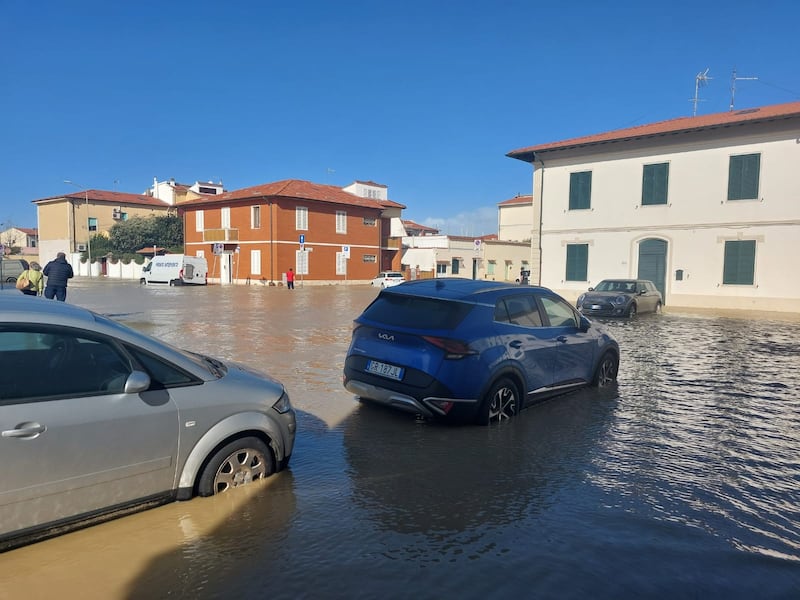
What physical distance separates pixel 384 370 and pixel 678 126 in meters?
25.1

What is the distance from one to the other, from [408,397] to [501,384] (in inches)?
41.3

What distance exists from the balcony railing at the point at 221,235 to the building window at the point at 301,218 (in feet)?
17.3

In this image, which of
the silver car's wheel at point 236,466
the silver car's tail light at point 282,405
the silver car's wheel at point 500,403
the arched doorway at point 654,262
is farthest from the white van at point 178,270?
the silver car's wheel at point 236,466

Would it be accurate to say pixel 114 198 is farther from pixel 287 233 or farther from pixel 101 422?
pixel 101 422

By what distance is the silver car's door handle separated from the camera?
309 cm

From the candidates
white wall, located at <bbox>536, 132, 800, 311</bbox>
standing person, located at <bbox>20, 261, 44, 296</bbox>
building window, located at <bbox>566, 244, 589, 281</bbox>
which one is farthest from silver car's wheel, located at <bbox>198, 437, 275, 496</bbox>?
building window, located at <bbox>566, 244, 589, 281</bbox>

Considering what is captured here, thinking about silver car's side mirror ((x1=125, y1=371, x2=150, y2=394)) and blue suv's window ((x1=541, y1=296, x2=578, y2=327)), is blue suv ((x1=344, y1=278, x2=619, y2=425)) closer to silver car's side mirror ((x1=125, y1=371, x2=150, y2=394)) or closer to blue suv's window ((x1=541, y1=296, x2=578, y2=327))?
blue suv's window ((x1=541, y1=296, x2=578, y2=327))

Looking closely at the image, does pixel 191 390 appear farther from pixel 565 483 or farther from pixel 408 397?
pixel 565 483

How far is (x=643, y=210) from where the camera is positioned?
86.5 ft

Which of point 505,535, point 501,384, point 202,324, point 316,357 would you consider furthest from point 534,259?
point 505,535

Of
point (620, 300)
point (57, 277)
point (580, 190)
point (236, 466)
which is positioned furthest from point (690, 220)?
point (236, 466)

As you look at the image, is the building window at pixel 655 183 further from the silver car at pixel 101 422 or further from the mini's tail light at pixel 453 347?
the silver car at pixel 101 422

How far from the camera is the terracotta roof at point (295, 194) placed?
43.9 meters

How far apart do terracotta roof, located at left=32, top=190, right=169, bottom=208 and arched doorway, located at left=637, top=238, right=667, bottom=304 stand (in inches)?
2449
